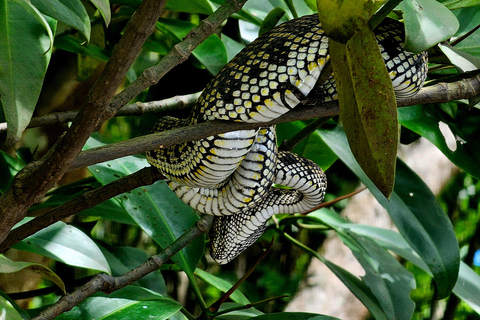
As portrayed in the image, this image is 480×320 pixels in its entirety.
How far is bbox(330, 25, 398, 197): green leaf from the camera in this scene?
1.69 feet

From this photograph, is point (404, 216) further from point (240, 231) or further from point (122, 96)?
point (122, 96)

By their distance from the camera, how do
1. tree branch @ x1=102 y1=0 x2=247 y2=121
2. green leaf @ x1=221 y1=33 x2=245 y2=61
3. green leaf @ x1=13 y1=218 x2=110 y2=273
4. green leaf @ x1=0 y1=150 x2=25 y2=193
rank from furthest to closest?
green leaf @ x1=221 y1=33 x2=245 y2=61 < green leaf @ x1=0 y1=150 x2=25 y2=193 < green leaf @ x1=13 y1=218 x2=110 y2=273 < tree branch @ x1=102 y1=0 x2=247 y2=121

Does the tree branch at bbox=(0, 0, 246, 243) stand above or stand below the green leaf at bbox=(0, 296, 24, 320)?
above

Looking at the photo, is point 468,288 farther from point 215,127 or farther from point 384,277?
point 215,127

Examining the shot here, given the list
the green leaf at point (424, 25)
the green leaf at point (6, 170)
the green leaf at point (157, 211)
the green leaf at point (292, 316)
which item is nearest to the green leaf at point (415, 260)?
the green leaf at point (292, 316)

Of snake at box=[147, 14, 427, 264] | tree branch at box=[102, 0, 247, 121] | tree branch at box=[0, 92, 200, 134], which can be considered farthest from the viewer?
tree branch at box=[0, 92, 200, 134]

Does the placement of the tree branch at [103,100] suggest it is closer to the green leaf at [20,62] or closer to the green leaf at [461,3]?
the green leaf at [20,62]

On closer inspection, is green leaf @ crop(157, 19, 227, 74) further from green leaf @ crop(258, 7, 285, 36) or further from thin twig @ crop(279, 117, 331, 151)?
thin twig @ crop(279, 117, 331, 151)

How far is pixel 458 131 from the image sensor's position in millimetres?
1257

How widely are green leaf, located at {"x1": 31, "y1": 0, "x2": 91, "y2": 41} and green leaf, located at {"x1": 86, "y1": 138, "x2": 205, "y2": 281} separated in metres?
0.53

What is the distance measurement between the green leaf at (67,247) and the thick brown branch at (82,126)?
302 millimetres

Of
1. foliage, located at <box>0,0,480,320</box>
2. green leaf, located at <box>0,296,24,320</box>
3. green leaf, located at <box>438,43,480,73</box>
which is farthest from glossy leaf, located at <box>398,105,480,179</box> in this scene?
green leaf, located at <box>0,296,24,320</box>

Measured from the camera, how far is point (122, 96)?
0.60 metres

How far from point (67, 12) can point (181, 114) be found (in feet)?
2.93
